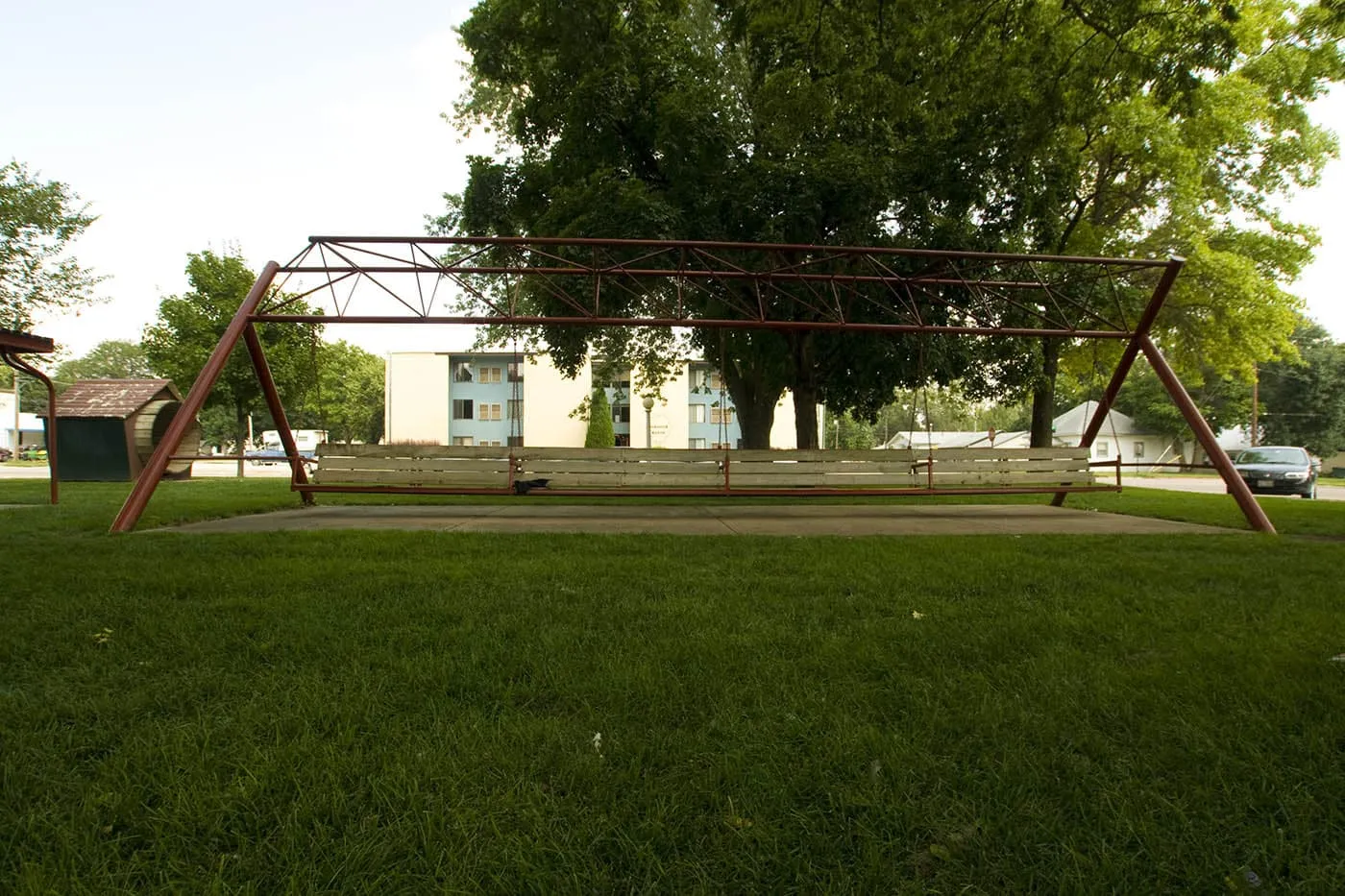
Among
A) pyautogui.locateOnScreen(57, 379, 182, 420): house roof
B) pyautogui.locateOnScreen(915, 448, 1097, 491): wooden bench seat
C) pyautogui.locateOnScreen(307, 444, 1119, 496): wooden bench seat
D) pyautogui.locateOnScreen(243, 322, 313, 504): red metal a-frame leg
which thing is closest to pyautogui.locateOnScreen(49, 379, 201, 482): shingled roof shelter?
pyautogui.locateOnScreen(57, 379, 182, 420): house roof

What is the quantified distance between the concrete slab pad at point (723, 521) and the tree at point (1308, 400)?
50925mm

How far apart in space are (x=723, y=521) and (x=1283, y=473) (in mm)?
17088

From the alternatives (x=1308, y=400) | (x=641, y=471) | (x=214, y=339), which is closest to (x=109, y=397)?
(x=214, y=339)

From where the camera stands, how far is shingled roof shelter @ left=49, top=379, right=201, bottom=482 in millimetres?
16969

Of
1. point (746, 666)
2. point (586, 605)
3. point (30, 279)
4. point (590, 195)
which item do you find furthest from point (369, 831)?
point (30, 279)

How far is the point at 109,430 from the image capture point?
1702 centimetres

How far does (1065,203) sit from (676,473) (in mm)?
11348

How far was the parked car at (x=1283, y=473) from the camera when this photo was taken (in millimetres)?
17797

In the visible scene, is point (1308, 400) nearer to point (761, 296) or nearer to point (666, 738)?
point (761, 296)

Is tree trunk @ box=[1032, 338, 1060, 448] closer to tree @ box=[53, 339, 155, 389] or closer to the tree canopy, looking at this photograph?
the tree canopy

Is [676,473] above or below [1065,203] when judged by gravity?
below

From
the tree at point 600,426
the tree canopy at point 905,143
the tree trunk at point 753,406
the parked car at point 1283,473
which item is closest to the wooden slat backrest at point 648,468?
the tree canopy at point 905,143

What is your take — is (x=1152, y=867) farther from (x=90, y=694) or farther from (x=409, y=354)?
(x=409, y=354)

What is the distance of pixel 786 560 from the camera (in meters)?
5.64
